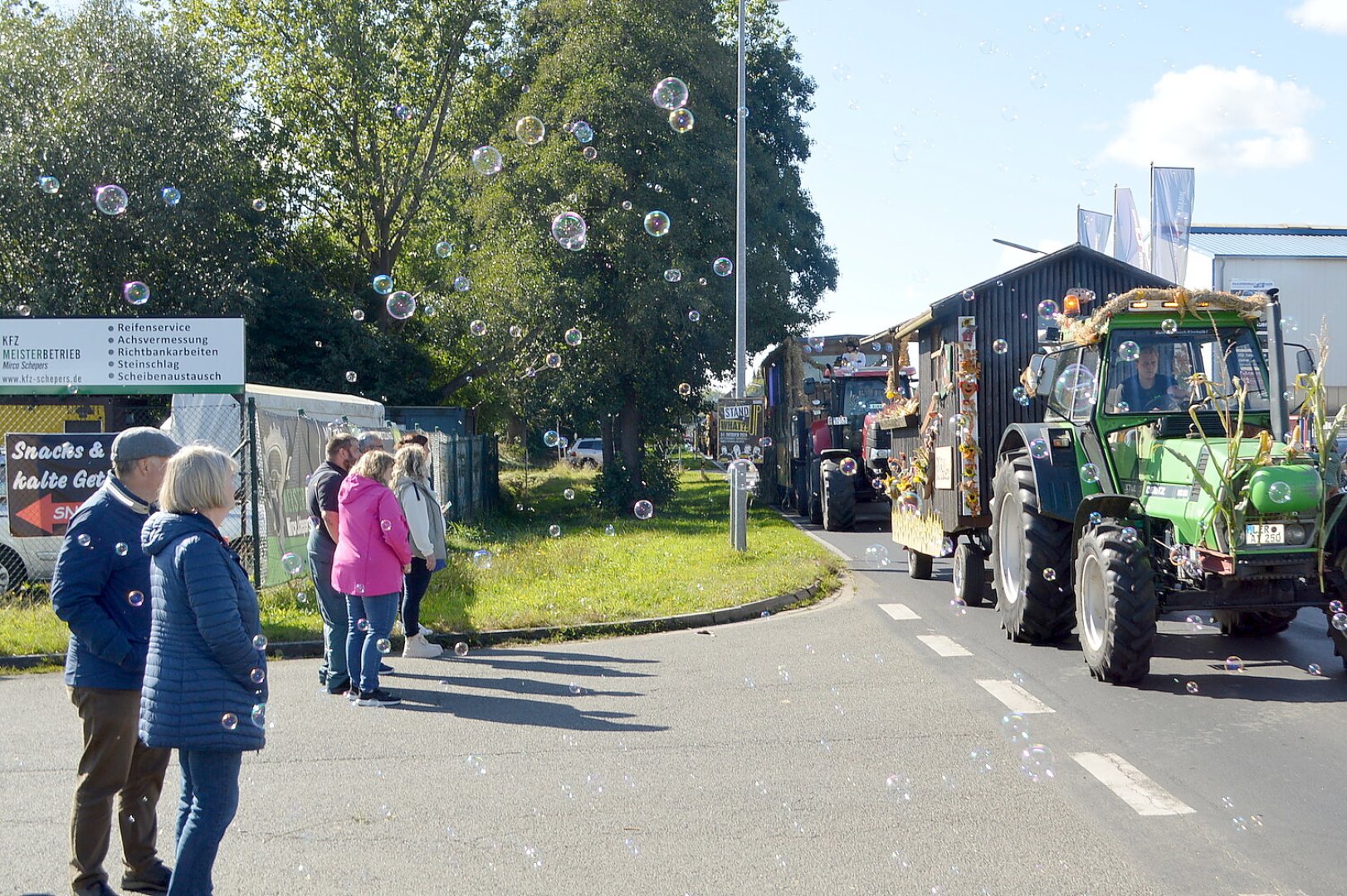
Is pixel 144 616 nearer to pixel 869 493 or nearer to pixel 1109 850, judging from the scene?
pixel 1109 850

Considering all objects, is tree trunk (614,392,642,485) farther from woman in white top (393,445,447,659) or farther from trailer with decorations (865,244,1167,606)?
woman in white top (393,445,447,659)

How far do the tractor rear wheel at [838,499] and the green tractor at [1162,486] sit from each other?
34.3 ft

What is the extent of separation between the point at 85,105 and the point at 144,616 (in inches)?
1010

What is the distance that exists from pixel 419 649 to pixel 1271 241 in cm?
3790

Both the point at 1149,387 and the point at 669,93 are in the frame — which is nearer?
the point at 1149,387

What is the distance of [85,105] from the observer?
26.2 m

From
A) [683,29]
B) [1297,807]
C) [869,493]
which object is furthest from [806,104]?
[1297,807]

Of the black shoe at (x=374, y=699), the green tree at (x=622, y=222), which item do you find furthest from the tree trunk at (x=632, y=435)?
the black shoe at (x=374, y=699)

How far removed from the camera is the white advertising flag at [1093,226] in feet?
91.2

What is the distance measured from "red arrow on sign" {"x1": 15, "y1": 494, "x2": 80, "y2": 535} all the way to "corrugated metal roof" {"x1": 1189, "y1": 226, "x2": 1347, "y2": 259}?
33.8 metres

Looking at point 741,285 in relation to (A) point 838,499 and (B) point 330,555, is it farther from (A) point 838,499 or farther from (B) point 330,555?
(B) point 330,555

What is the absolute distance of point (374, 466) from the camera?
7.62m

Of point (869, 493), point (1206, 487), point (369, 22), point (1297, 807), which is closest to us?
point (1297, 807)

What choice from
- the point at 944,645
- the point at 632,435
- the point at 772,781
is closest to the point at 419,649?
the point at 944,645
